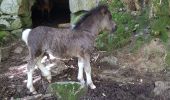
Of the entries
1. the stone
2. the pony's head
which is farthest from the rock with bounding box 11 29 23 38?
the pony's head

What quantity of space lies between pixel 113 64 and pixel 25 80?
1.93m

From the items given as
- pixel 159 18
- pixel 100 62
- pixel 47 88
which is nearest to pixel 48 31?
pixel 47 88

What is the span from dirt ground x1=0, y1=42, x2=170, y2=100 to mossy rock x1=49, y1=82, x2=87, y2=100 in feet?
0.58

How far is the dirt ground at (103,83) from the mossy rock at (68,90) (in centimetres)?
18

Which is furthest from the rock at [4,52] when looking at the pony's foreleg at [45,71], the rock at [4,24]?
the pony's foreleg at [45,71]

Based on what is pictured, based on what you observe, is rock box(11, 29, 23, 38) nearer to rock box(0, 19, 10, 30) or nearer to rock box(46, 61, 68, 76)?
rock box(0, 19, 10, 30)

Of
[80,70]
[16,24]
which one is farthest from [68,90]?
[16,24]

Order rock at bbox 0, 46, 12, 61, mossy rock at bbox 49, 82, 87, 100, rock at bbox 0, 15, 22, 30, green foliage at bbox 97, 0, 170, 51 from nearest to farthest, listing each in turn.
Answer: mossy rock at bbox 49, 82, 87, 100 < green foliage at bbox 97, 0, 170, 51 < rock at bbox 0, 46, 12, 61 < rock at bbox 0, 15, 22, 30

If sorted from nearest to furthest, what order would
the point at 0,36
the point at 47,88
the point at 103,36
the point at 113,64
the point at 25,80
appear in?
the point at 47,88
the point at 25,80
the point at 113,64
the point at 103,36
the point at 0,36

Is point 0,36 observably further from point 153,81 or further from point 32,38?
point 153,81

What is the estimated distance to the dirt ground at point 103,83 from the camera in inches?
296

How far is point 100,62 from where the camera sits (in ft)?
29.6

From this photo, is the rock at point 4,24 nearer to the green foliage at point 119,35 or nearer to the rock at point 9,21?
the rock at point 9,21

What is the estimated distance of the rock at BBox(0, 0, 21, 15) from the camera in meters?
11.0
